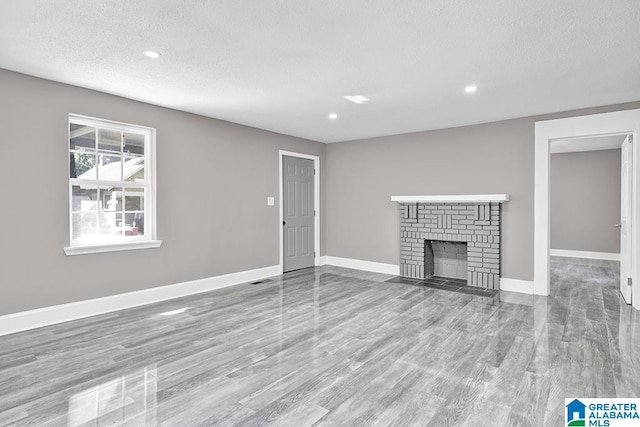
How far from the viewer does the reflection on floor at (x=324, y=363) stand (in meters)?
2.16

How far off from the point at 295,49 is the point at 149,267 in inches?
125

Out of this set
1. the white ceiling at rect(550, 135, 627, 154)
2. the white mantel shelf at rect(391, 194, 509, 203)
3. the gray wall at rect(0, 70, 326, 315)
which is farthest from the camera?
the white ceiling at rect(550, 135, 627, 154)

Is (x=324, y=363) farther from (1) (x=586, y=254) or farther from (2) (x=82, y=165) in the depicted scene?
(1) (x=586, y=254)

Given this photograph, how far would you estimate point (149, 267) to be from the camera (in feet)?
14.8

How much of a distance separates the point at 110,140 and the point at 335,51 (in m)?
2.92

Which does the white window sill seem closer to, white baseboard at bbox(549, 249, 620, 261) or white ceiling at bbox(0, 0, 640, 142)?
white ceiling at bbox(0, 0, 640, 142)

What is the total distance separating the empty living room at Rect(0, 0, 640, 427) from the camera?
2.34 meters

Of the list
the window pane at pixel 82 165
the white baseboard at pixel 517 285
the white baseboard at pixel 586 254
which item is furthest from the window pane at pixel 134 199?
the white baseboard at pixel 586 254

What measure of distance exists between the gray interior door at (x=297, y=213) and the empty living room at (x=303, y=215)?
4cm

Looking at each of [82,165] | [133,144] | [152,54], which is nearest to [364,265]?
[133,144]

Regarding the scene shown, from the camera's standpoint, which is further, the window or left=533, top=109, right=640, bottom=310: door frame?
left=533, top=109, right=640, bottom=310: door frame

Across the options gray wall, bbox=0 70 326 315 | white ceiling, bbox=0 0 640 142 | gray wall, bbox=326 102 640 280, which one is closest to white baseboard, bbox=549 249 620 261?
gray wall, bbox=326 102 640 280

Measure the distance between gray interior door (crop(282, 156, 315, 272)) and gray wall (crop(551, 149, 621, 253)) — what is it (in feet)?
18.9

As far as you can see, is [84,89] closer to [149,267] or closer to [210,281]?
[149,267]
